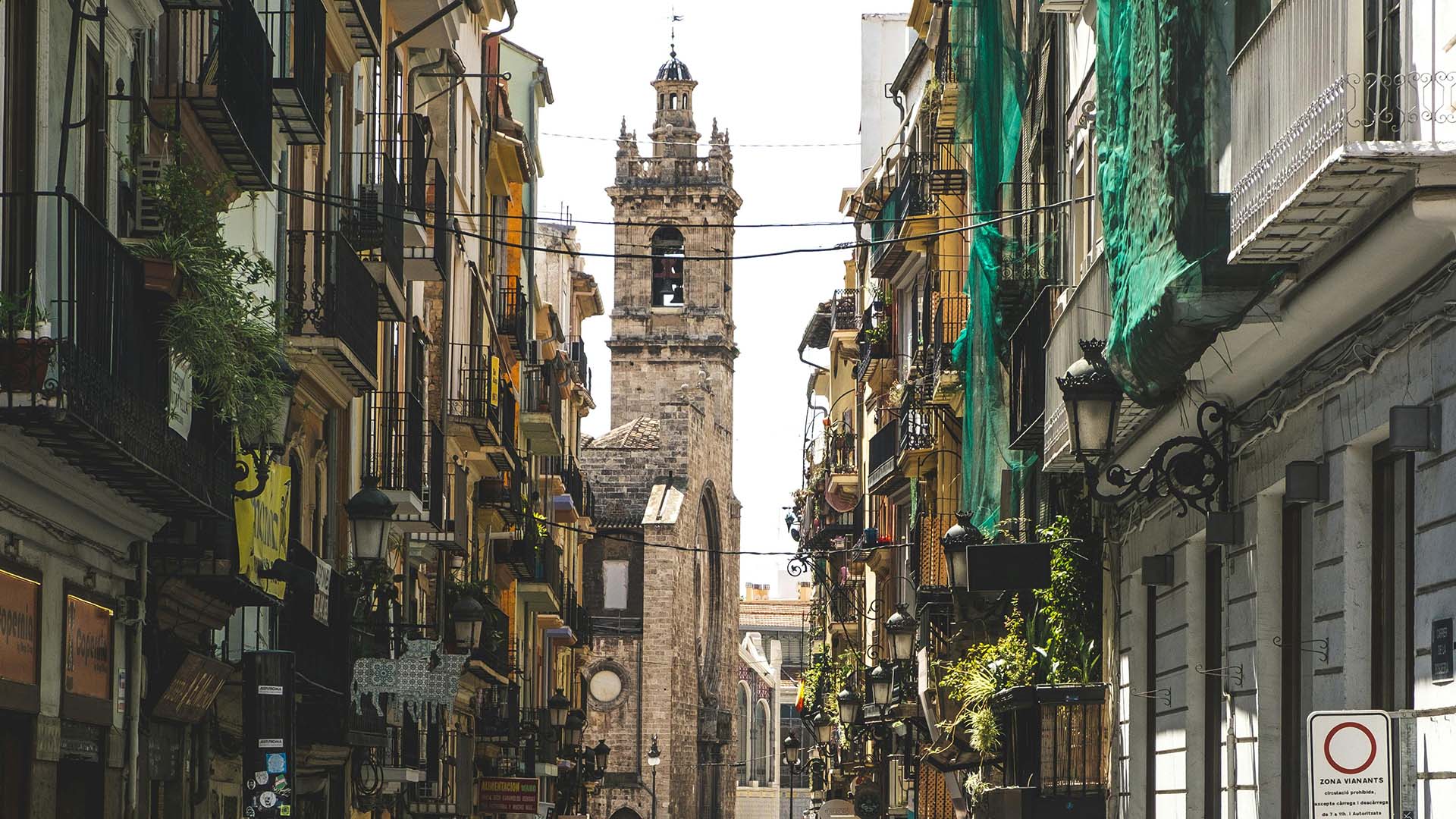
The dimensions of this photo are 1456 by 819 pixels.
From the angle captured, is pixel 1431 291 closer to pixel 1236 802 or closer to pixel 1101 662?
pixel 1236 802

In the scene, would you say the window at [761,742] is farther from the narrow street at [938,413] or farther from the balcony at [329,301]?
the balcony at [329,301]

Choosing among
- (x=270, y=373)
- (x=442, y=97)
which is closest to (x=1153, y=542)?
(x=270, y=373)

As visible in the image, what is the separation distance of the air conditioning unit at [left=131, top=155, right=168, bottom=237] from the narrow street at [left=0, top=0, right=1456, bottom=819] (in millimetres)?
29

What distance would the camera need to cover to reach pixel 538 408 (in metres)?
44.2

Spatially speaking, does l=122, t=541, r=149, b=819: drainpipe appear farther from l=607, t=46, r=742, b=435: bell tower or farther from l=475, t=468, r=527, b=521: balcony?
l=607, t=46, r=742, b=435: bell tower

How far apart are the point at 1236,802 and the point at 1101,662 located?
5.00m

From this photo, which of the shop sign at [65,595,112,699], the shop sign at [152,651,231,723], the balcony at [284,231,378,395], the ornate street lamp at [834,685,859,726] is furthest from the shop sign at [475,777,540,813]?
the shop sign at [65,595,112,699]

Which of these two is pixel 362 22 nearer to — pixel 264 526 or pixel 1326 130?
pixel 264 526

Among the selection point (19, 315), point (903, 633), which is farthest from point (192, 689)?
point (903, 633)

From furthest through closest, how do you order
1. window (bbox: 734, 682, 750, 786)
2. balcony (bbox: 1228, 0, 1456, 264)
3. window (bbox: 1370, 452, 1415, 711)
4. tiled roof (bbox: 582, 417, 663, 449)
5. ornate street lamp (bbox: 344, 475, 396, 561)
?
window (bbox: 734, 682, 750, 786) < tiled roof (bbox: 582, 417, 663, 449) < ornate street lamp (bbox: 344, 475, 396, 561) < window (bbox: 1370, 452, 1415, 711) < balcony (bbox: 1228, 0, 1456, 264)

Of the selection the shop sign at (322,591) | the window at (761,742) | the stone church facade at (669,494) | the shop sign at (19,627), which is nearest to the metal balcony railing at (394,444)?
the shop sign at (322,591)

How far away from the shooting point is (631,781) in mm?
79688

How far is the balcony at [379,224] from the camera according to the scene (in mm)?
20516

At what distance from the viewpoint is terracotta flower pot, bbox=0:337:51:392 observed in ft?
29.9
